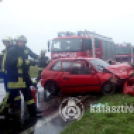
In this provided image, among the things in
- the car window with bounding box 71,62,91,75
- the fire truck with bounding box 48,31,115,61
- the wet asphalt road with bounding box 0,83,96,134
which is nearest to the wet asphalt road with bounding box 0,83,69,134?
the wet asphalt road with bounding box 0,83,96,134

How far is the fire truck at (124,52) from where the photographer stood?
25438mm

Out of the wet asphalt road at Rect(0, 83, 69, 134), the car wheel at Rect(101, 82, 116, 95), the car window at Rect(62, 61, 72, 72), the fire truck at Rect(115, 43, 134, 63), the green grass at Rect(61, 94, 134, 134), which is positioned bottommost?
the wet asphalt road at Rect(0, 83, 69, 134)

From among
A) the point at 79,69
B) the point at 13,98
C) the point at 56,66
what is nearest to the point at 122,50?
the point at 56,66

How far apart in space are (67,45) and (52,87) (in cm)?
599

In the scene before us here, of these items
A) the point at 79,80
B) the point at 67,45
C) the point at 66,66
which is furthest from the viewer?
the point at 67,45

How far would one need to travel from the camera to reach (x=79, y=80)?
9.23 m

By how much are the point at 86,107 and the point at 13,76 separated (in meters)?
1.98

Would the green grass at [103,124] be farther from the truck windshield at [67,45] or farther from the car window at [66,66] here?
the truck windshield at [67,45]

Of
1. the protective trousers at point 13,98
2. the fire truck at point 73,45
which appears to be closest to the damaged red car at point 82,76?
the protective trousers at point 13,98

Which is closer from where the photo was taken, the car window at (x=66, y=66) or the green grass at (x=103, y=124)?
the green grass at (x=103, y=124)

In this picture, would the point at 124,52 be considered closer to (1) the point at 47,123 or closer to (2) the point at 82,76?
(2) the point at 82,76

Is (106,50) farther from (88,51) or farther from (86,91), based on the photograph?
(86,91)

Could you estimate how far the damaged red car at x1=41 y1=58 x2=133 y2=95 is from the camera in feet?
29.6

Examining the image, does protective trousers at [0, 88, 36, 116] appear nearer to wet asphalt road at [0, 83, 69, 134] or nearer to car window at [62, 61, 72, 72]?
wet asphalt road at [0, 83, 69, 134]
